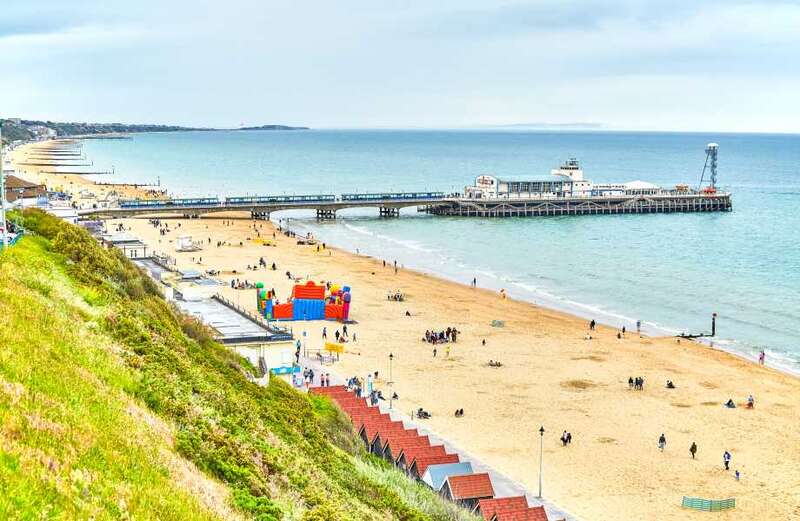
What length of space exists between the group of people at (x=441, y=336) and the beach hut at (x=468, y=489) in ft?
61.7

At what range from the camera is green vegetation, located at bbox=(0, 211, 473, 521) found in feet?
28.4

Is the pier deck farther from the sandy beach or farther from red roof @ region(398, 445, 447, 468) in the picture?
red roof @ region(398, 445, 447, 468)

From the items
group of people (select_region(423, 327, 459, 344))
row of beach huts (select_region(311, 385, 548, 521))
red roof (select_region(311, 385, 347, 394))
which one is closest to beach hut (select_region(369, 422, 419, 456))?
row of beach huts (select_region(311, 385, 548, 521))

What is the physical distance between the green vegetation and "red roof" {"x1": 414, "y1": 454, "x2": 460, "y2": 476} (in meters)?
1.99

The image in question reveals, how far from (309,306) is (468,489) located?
23487mm

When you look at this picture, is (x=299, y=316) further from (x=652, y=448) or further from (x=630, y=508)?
(x=630, y=508)

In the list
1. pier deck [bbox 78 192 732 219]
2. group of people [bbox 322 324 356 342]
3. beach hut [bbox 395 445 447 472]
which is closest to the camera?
beach hut [bbox 395 445 447 472]

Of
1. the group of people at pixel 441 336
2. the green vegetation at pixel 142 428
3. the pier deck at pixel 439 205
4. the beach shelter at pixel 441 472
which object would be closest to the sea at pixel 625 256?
the pier deck at pixel 439 205

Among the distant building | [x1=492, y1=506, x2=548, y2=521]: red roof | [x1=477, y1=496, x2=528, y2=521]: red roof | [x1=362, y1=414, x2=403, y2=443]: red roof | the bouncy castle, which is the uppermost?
the distant building

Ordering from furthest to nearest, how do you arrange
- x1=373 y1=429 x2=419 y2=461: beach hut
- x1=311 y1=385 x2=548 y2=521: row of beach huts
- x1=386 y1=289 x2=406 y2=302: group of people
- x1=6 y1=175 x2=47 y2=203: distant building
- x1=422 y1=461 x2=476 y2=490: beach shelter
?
x1=6 y1=175 x2=47 y2=203: distant building < x1=386 y1=289 x2=406 y2=302: group of people < x1=373 y1=429 x2=419 y2=461: beach hut < x1=422 y1=461 x2=476 y2=490: beach shelter < x1=311 y1=385 x2=548 y2=521: row of beach huts

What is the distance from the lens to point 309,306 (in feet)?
145

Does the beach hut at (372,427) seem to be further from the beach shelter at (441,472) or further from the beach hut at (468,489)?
the beach hut at (468,489)

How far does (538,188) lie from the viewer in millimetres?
102688

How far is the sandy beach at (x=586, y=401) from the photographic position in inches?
989
